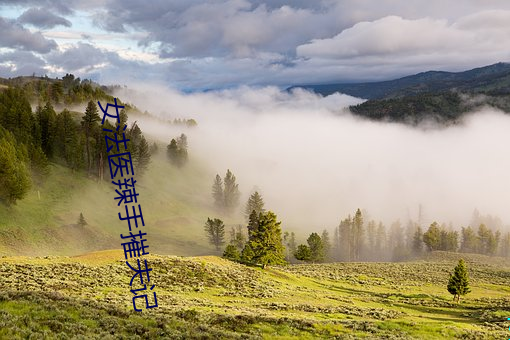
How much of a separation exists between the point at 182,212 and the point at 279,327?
417ft

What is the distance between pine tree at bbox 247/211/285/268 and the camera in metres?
68.5

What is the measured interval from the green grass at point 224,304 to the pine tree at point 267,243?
2.47m

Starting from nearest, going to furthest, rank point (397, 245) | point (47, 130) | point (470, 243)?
point (47, 130) → point (470, 243) → point (397, 245)

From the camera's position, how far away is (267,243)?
68812mm

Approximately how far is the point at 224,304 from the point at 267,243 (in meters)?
29.5

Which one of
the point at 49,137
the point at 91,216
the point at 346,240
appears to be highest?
the point at 49,137

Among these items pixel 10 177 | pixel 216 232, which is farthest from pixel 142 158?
pixel 10 177

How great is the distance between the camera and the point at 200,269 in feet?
181

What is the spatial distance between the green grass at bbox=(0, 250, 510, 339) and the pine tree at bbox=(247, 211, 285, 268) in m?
2.47

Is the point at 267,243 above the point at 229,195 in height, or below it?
above

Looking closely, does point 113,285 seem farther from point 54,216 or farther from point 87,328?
point 54,216

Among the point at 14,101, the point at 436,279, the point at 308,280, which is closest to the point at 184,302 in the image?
the point at 308,280

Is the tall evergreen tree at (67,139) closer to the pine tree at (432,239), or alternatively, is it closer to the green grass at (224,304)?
the green grass at (224,304)

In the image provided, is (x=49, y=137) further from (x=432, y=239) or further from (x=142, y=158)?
(x=432, y=239)
